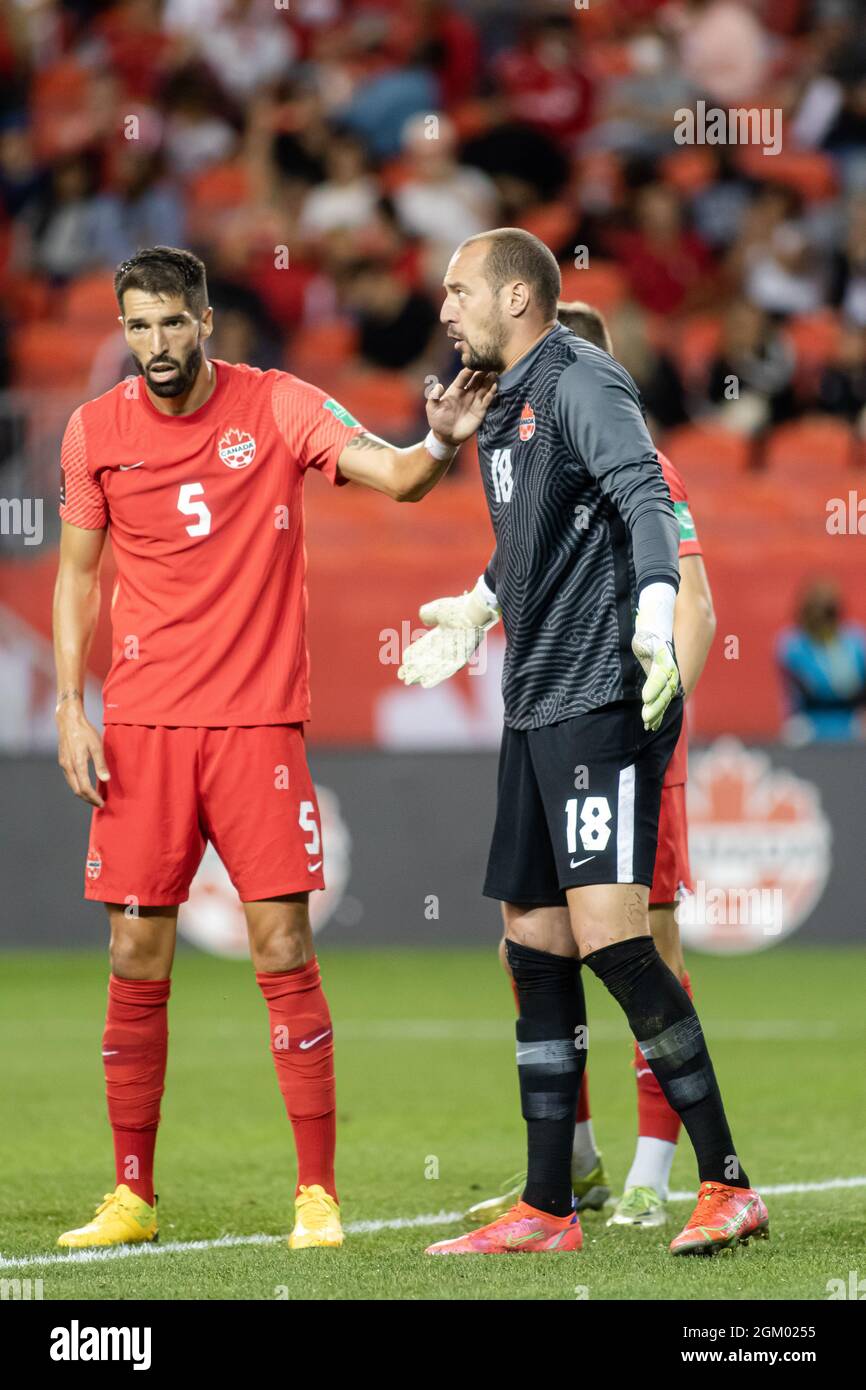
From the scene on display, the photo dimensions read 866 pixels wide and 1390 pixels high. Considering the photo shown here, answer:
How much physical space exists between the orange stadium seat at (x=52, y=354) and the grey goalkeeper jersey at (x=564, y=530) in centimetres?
1014

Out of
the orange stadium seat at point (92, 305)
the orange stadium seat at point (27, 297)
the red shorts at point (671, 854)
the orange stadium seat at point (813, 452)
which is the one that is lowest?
the red shorts at point (671, 854)

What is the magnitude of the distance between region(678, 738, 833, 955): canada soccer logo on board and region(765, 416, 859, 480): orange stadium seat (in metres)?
3.06

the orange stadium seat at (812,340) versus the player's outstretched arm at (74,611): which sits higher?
the orange stadium seat at (812,340)

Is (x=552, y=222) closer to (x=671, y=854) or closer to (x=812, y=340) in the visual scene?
(x=812, y=340)

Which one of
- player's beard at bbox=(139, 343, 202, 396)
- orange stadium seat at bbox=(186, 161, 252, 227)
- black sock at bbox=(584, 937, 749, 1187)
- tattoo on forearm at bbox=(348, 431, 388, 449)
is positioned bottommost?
black sock at bbox=(584, 937, 749, 1187)

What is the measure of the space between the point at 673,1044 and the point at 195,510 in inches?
65.6

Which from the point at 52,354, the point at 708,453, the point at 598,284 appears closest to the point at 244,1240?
the point at 708,453

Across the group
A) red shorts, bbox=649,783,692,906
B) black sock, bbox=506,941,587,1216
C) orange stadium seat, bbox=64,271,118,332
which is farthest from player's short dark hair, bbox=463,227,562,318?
orange stadium seat, bbox=64,271,118,332

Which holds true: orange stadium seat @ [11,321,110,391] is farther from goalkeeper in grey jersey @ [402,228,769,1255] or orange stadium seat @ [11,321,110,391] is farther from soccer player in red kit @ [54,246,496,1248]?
goalkeeper in grey jersey @ [402,228,769,1255]

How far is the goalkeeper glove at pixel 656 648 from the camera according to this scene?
13.3ft

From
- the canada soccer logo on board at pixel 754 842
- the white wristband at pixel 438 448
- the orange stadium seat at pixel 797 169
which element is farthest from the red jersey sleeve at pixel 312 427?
the orange stadium seat at pixel 797 169

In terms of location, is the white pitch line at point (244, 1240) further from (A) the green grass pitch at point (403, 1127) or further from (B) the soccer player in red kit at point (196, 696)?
(B) the soccer player in red kit at point (196, 696)

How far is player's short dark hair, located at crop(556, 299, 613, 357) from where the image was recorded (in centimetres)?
534

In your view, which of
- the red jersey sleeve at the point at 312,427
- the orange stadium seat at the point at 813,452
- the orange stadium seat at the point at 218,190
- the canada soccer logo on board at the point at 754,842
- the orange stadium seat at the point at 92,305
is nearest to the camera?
the red jersey sleeve at the point at 312,427
